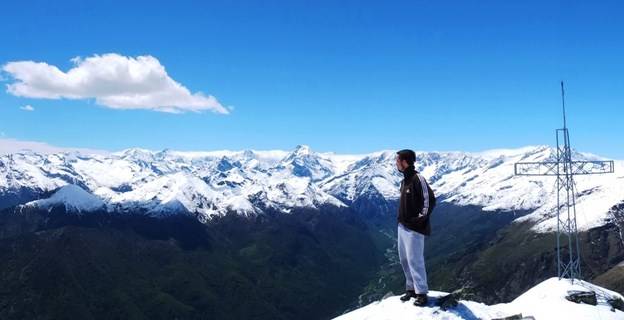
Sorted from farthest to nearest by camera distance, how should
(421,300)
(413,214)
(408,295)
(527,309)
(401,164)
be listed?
(527,309) < (408,295) < (421,300) < (401,164) < (413,214)

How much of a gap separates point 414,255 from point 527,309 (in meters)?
9.65

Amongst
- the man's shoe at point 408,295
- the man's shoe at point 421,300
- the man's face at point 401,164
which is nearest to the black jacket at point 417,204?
the man's face at point 401,164

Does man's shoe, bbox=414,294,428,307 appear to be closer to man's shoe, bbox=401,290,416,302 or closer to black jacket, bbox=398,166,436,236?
man's shoe, bbox=401,290,416,302

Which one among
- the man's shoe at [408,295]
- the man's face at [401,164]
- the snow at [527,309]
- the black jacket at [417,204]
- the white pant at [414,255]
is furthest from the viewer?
the man's shoe at [408,295]

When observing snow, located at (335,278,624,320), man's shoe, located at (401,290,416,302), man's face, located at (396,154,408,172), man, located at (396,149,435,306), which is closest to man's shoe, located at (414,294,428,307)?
snow, located at (335,278,624,320)

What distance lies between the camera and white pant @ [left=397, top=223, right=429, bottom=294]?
25.1m

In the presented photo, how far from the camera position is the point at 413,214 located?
2494 cm

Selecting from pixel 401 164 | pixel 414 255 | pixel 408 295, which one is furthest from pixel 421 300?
pixel 401 164

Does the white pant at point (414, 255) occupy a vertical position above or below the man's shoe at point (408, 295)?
above

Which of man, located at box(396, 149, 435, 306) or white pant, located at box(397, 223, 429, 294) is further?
white pant, located at box(397, 223, 429, 294)

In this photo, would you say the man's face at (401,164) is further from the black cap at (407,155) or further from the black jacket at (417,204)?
the black jacket at (417,204)

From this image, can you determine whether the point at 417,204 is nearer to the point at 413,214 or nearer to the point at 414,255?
the point at 413,214

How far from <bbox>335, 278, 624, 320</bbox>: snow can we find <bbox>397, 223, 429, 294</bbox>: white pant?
123 centimetres

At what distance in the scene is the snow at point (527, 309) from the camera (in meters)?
26.6
